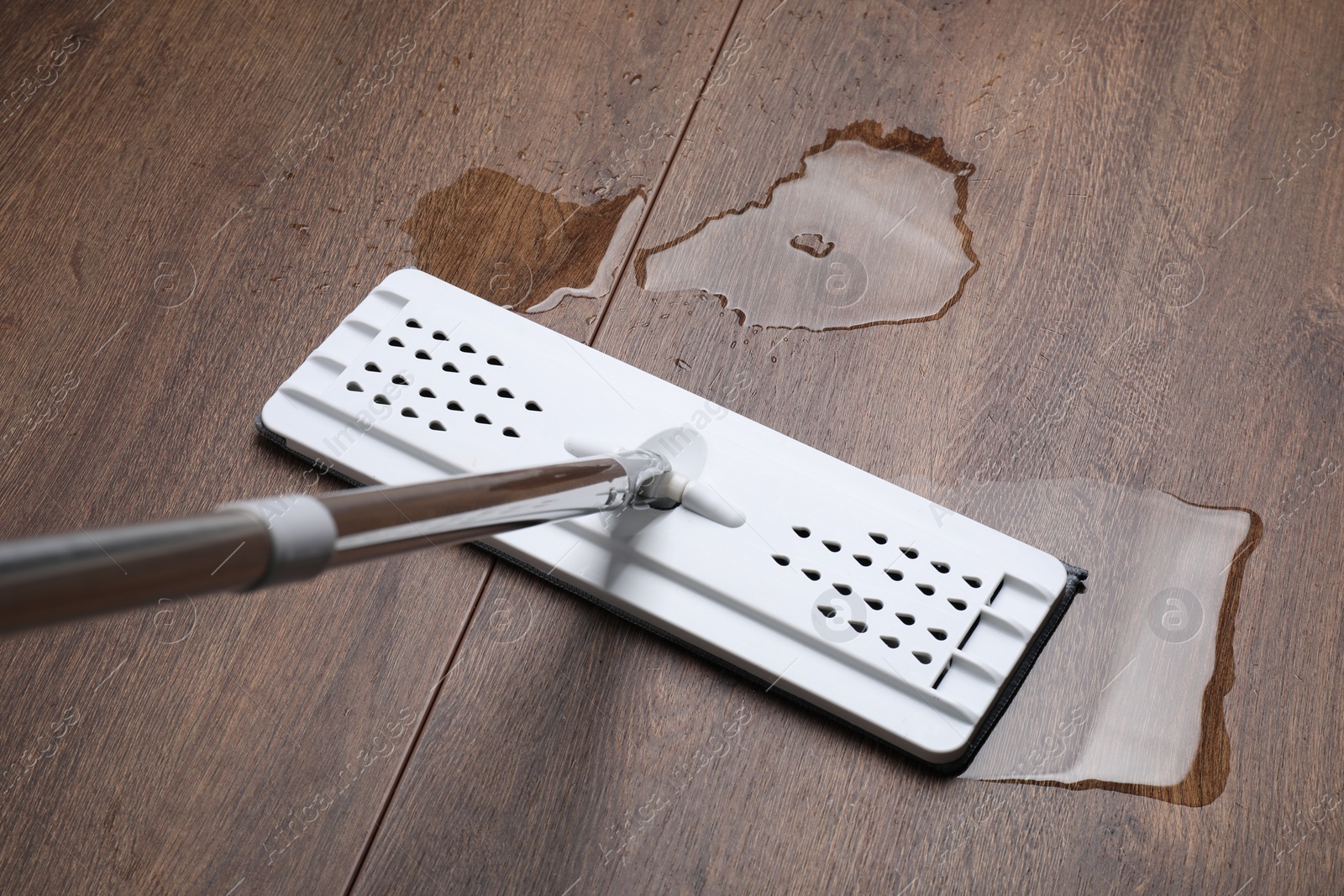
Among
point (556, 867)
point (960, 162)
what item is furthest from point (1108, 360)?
A: point (556, 867)

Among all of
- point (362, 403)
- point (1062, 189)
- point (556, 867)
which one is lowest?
point (556, 867)

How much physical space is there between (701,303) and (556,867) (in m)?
0.37

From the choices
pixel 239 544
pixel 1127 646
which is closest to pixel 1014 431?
pixel 1127 646

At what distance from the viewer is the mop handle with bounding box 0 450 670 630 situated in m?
0.20

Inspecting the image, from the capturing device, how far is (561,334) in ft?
2.14

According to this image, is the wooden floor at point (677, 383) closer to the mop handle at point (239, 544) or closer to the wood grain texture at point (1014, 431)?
the wood grain texture at point (1014, 431)

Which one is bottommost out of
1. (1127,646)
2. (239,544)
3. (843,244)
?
(1127,646)

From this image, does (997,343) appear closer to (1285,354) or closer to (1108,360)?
(1108,360)

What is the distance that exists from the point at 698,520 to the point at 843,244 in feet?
0.82

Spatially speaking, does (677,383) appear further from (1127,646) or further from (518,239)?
(1127,646)

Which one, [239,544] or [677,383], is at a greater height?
[239,544]

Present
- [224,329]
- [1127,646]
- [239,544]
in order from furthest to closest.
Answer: [224,329] < [1127,646] < [239,544]

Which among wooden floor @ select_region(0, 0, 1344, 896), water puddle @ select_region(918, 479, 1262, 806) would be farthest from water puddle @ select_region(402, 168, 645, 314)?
water puddle @ select_region(918, 479, 1262, 806)

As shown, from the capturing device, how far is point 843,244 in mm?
690
